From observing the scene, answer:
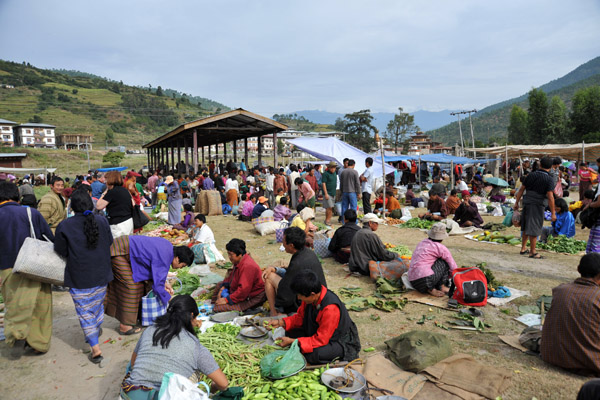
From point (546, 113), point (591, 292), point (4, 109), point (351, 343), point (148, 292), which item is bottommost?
point (351, 343)

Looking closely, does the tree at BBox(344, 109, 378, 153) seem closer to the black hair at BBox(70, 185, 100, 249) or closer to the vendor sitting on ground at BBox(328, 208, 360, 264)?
the vendor sitting on ground at BBox(328, 208, 360, 264)

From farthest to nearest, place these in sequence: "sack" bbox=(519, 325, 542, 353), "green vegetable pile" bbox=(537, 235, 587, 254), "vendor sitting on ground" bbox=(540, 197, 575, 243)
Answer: "vendor sitting on ground" bbox=(540, 197, 575, 243) → "green vegetable pile" bbox=(537, 235, 587, 254) → "sack" bbox=(519, 325, 542, 353)

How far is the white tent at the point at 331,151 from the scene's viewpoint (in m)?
14.7

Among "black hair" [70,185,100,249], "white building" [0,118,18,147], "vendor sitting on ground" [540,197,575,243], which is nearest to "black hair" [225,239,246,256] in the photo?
"black hair" [70,185,100,249]

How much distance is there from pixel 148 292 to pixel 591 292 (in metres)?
4.41

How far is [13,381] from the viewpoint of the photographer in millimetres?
3402

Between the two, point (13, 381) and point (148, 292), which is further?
point (148, 292)

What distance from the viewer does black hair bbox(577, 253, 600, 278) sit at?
3.00 meters

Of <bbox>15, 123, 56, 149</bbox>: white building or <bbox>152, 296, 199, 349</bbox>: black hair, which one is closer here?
<bbox>152, 296, 199, 349</bbox>: black hair

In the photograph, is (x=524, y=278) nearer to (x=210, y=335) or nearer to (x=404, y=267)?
(x=404, y=267)

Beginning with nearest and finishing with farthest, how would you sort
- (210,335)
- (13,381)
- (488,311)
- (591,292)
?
(591,292), (13,381), (210,335), (488,311)

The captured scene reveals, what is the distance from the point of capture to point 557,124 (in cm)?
4488

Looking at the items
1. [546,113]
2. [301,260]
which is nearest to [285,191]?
[301,260]

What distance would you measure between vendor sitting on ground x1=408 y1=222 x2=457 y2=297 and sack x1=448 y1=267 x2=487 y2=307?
21cm
